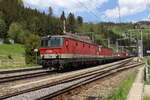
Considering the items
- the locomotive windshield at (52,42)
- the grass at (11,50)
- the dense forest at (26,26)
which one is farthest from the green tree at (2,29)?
the locomotive windshield at (52,42)

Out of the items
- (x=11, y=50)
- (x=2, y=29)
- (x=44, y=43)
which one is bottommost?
(x=44, y=43)

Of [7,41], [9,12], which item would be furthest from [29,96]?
[9,12]

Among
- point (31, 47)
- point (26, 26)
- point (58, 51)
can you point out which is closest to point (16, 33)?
point (26, 26)

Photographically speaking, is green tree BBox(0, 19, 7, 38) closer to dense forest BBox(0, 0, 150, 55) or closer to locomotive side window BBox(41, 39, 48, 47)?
dense forest BBox(0, 0, 150, 55)

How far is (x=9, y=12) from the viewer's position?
407ft

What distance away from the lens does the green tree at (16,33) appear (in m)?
111

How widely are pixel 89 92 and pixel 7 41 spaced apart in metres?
100.0

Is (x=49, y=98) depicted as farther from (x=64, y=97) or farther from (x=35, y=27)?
(x=35, y=27)

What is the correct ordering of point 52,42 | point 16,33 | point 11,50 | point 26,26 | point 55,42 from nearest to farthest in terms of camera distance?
point 55,42 < point 52,42 < point 11,50 < point 16,33 < point 26,26

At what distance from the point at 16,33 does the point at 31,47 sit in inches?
3254

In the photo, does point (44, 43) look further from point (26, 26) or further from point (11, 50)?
point (26, 26)

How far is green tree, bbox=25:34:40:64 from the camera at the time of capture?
3400 cm

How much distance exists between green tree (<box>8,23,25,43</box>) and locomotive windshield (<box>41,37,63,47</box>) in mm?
93313

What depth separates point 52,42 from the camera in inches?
826
